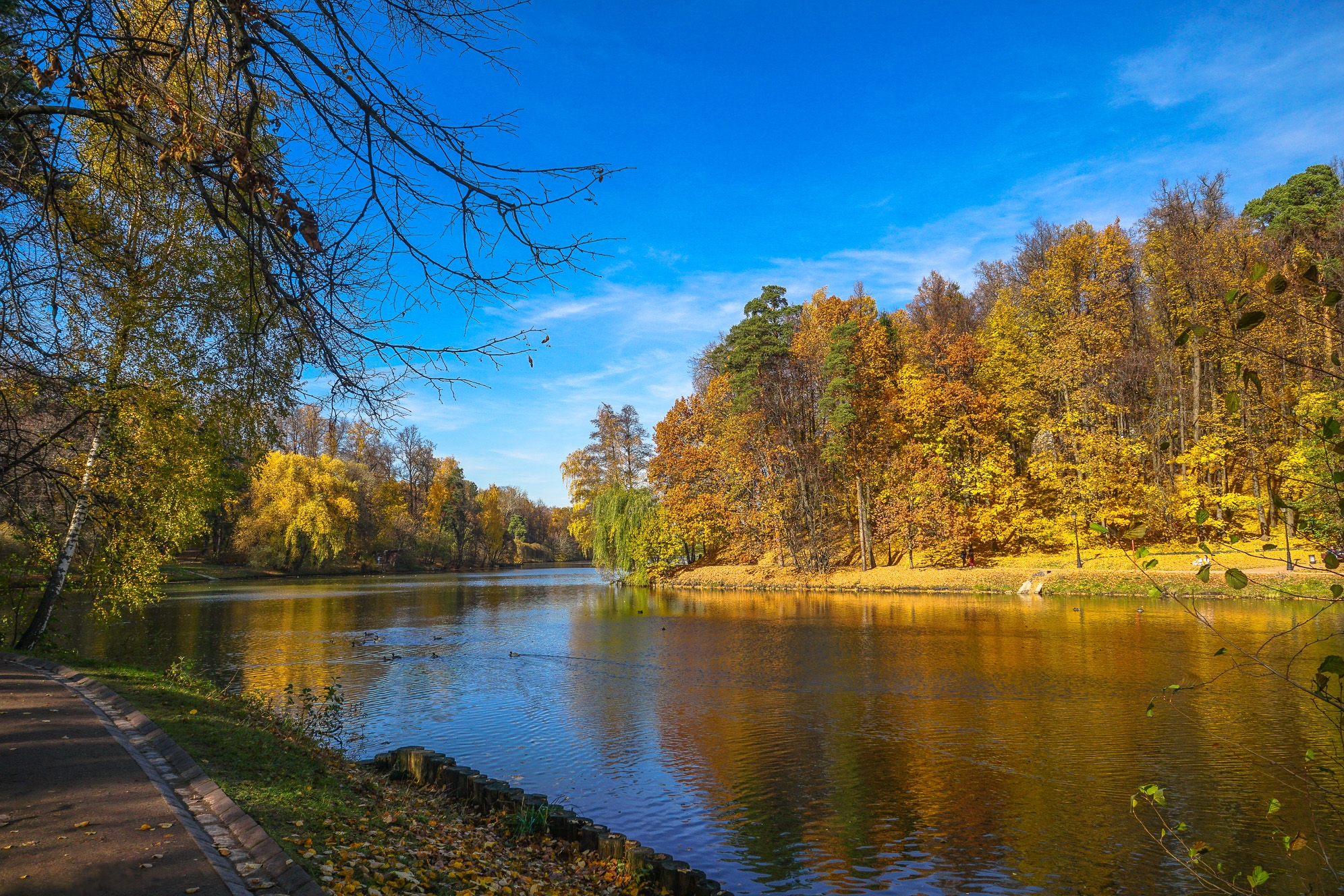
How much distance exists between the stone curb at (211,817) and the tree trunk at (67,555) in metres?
5.45

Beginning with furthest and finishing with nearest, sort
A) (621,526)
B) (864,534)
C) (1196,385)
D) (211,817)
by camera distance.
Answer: (621,526), (864,534), (1196,385), (211,817)

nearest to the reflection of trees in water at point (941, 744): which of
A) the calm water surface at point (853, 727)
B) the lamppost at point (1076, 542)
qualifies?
the calm water surface at point (853, 727)

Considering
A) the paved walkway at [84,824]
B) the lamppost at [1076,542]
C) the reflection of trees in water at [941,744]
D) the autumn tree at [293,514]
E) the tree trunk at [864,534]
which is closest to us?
the paved walkway at [84,824]

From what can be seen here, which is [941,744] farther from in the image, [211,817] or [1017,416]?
[1017,416]

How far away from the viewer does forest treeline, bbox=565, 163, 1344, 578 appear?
3111cm

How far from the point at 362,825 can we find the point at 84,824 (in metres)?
1.76

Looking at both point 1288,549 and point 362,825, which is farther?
point 1288,549

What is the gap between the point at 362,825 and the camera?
5.74 m

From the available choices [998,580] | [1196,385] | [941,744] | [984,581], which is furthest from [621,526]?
[941,744]

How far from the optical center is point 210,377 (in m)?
12.1

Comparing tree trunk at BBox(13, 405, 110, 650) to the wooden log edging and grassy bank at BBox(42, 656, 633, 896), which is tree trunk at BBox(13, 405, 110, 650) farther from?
the wooden log edging

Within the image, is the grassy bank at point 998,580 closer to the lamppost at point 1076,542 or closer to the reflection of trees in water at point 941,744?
the lamppost at point 1076,542

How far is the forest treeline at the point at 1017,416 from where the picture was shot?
3111 centimetres

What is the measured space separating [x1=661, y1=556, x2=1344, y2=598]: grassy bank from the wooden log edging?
2015 cm
